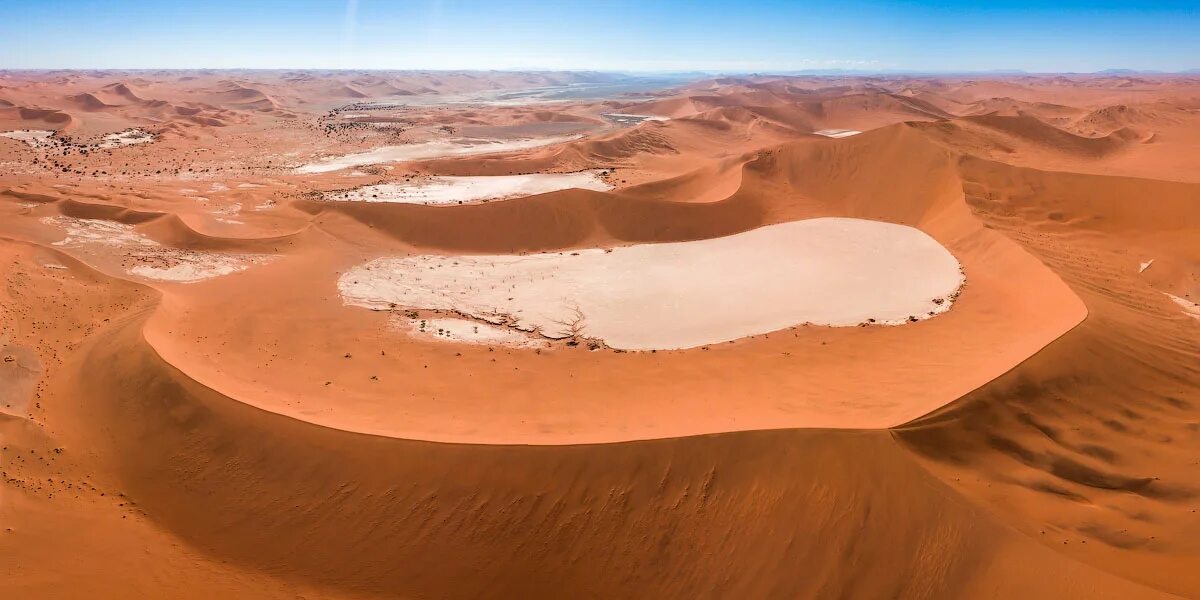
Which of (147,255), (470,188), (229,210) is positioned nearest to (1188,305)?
(470,188)

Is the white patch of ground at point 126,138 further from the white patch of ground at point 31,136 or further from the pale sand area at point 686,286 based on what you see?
the pale sand area at point 686,286

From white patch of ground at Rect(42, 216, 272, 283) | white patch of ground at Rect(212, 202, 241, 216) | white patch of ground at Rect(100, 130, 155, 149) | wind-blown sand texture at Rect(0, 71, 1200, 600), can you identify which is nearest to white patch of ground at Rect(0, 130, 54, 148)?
white patch of ground at Rect(100, 130, 155, 149)

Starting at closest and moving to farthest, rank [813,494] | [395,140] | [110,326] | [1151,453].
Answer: [813,494] → [1151,453] → [110,326] → [395,140]

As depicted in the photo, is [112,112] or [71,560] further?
[112,112]

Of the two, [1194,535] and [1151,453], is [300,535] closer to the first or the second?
[1194,535]

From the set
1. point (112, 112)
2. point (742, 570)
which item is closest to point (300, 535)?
point (742, 570)

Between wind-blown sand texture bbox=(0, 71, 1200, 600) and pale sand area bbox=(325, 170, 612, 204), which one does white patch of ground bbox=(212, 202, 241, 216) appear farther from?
pale sand area bbox=(325, 170, 612, 204)

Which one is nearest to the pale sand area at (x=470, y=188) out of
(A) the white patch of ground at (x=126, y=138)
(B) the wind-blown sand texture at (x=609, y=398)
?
(B) the wind-blown sand texture at (x=609, y=398)
